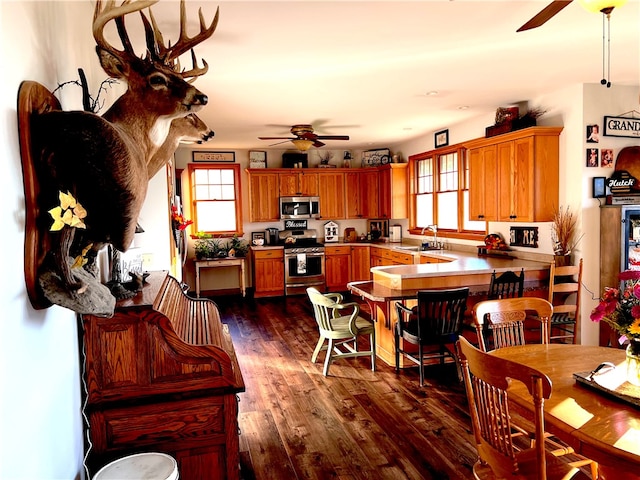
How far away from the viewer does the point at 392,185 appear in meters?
7.80

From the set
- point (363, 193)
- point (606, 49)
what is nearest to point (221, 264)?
point (363, 193)

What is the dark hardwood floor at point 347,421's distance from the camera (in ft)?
8.69

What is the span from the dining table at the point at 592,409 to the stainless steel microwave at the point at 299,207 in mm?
6192

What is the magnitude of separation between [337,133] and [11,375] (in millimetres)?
6200

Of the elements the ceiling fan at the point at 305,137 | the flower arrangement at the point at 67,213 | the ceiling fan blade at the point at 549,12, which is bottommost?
the flower arrangement at the point at 67,213

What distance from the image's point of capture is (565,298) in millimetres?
4535

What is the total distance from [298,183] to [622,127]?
5179 millimetres

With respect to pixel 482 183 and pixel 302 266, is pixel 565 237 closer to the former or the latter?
pixel 482 183

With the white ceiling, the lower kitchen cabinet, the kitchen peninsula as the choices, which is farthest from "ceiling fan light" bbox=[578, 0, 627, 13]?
the lower kitchen cabinet

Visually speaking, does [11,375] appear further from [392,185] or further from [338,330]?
[392,185]

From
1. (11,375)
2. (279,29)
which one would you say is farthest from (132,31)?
(11,375)

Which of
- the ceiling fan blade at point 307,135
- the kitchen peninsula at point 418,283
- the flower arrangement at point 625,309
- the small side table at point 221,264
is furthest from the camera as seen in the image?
the small side table at point 221,264

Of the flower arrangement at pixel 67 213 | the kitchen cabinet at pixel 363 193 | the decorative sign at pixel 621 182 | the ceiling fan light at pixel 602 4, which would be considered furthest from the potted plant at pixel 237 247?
the flower arrangement at pixel 67 213

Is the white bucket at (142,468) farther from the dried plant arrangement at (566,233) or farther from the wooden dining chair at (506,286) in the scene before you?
the dried plant arrangement at (566,233)
